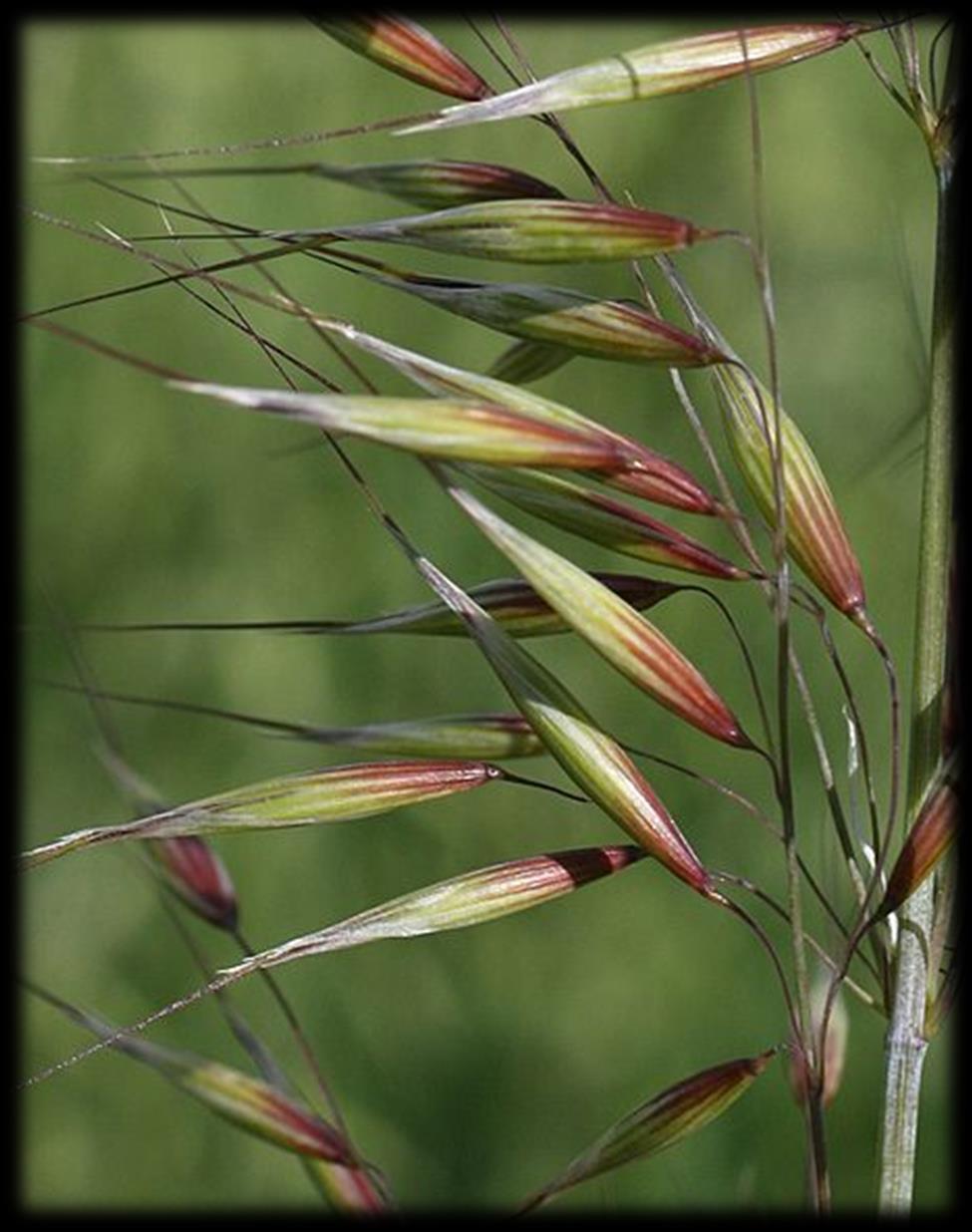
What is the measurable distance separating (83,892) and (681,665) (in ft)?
3.25

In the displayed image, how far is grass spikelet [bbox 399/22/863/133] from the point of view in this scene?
1.79 ft

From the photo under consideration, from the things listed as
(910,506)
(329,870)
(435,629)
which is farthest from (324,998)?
(435,629)

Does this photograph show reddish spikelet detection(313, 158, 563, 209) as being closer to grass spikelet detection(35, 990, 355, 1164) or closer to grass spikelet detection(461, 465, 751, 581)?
grass spikelet detection(461, 465, 751, 581)

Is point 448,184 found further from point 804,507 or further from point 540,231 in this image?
point 804,507

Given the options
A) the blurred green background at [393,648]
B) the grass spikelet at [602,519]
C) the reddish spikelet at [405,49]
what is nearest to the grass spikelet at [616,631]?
the grass spikelet at [602,519]

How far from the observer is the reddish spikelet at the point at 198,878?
28.5 inches

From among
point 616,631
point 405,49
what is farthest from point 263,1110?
point 405,49

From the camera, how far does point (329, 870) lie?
56.8 inches

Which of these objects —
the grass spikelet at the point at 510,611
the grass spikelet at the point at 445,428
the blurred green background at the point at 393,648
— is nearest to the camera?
the grass spikelet at the point at 445,428

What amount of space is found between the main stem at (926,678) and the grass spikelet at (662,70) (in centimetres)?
5

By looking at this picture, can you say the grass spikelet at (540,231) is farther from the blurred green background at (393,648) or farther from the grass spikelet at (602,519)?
the blurred green background at (393,648)

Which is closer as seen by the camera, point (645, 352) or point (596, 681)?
point (645, 352)

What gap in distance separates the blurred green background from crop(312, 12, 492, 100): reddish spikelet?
59 cm

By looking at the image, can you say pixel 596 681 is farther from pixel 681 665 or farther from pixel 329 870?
pixel 681 665
